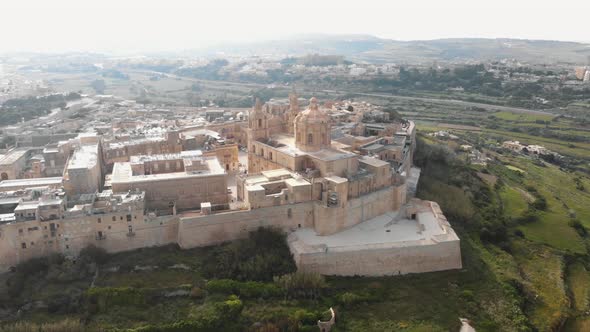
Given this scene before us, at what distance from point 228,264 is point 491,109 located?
6456cm

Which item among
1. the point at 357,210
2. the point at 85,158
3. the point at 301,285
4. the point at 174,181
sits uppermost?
the point at 85,158

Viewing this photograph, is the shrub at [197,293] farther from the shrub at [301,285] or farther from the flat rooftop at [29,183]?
the flat rooftop at [29,183]

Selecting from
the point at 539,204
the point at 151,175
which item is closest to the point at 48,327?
the point at 151,175

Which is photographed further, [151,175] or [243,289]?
[151,175]

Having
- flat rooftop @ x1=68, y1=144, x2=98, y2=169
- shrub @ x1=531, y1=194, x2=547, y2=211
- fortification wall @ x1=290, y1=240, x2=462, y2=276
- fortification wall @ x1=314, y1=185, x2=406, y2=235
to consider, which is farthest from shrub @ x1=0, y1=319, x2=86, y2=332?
shrub @ x1=531, y1=194, x2=547, y2=211

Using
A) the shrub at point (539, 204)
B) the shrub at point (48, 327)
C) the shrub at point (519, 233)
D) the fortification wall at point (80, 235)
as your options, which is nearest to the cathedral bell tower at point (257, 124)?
the fortification wall at point (80, 235)

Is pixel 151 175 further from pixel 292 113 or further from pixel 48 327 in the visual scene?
pixel 292 113

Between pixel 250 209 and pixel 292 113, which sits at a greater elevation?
pixel 292 113

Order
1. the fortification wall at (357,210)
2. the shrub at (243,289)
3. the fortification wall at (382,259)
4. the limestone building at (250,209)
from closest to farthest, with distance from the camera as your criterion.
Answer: the shrub at (243,289), the limestone building at (250,209), the fortification wall at (382,259), the fortification wall at (357,210)

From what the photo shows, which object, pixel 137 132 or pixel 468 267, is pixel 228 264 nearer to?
pixel 468 267

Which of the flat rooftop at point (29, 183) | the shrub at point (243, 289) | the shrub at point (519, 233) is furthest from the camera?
the shrub at point (519, 233)

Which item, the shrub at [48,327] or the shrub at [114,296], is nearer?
the shrub at [48,327]

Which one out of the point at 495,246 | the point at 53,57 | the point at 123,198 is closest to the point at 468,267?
the point at 495,246

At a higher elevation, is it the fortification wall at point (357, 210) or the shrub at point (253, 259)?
the fortification wall at point (357, 210)
